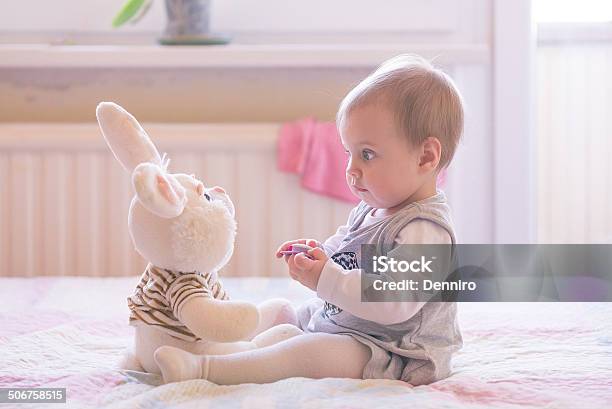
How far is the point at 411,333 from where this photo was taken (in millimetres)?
1109

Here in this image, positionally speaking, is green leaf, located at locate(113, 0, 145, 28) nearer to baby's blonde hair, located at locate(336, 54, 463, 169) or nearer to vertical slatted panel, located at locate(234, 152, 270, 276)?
vertical slatted panel, located at locate(234, 152, 270, 276)

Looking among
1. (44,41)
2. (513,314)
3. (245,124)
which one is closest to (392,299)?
(513,314)

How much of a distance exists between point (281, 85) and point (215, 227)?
114 cm

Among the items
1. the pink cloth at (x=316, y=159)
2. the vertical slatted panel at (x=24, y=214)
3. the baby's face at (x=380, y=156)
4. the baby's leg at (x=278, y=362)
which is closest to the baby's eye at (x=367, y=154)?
the baby's face at (x=380, y=156)

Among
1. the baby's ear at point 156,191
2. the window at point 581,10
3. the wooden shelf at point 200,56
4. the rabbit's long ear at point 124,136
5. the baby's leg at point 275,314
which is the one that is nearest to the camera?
the baby's ear at point 156,191

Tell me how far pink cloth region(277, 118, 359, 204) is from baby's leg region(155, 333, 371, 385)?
915 mm

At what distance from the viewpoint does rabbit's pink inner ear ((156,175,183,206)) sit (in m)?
0.98

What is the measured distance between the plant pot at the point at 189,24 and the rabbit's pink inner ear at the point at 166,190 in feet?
3.51

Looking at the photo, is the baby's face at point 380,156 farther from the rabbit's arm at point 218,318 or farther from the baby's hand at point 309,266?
the rabbit's arm at point 218,318

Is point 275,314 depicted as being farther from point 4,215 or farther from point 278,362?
point 4,215

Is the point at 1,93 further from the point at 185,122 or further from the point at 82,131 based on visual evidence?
the point at 185,122

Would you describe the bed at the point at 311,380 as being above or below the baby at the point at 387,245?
below

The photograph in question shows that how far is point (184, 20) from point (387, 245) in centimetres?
106

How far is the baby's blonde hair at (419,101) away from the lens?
1122mm
